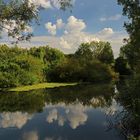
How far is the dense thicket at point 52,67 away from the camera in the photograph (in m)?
70.2

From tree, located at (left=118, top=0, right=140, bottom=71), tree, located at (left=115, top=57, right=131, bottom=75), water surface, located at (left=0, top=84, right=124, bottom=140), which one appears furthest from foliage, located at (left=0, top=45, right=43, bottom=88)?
tree, located at (left=118, top=0, right=140, bottom=71)

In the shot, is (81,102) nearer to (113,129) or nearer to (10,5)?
(113,129)

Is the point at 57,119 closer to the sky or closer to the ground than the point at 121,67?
closer to the ground

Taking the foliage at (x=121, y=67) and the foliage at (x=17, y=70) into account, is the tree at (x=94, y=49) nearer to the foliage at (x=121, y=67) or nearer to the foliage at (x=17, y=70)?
the foliage at (x=121, y=67)

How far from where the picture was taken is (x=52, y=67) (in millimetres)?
90750

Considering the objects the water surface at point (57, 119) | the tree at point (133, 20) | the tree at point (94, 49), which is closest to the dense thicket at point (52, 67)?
the tree at point (94, 49)

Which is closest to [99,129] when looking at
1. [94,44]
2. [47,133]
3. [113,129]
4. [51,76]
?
[113,129]

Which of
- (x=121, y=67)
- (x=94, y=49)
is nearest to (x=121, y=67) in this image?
(x=121, y=67)

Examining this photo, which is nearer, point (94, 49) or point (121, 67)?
point (121, 67)

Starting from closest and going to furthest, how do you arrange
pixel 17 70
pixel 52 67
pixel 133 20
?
pixel 133 20, pixel 17 70, pixel 52 67

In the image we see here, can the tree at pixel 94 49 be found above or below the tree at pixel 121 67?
above

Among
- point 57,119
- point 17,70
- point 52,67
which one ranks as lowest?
point 57,119

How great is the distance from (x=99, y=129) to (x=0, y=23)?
41.9 ft

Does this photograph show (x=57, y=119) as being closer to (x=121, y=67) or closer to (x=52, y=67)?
(x=52, y=67)
